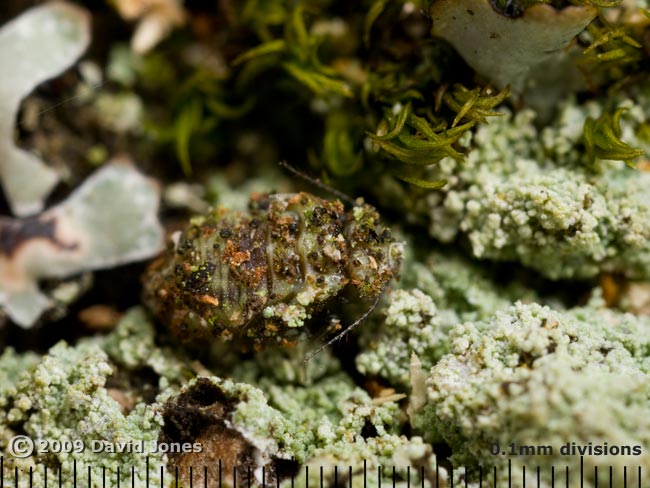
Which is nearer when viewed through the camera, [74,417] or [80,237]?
[74,417]

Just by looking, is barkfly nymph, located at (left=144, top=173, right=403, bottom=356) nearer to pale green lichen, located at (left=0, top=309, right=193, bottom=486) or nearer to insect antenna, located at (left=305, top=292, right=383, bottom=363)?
insect antenna, located at (left=305, top=292, right=383, bottom=363)

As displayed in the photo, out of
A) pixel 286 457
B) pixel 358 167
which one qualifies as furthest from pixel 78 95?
pixel 286 457

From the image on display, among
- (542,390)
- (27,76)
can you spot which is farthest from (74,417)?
(542,390)

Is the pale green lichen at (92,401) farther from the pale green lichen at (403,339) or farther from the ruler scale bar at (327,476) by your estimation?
the pale green lichen at (403,339)

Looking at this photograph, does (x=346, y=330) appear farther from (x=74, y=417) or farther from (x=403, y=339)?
(x=74, y=417)

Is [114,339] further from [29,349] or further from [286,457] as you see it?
[286,457]

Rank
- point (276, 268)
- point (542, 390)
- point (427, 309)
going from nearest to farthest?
point (542, 390) → point (276, 268) → point (427, 309)
